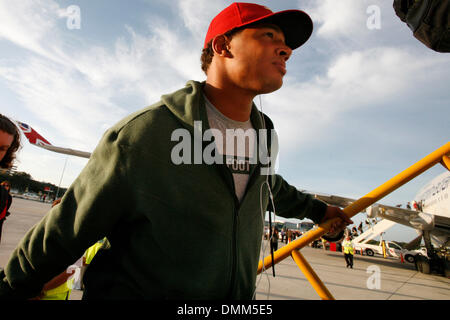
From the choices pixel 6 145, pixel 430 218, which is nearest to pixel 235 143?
pixel 6 145

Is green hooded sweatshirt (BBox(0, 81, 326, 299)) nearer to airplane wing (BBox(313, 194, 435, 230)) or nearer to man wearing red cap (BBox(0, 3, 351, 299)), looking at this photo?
man wearing red cap (BBox(0, 3, 351, 299))

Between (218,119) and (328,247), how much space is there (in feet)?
103

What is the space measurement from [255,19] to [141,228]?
1.21 metres

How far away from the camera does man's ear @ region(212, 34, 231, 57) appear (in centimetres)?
141

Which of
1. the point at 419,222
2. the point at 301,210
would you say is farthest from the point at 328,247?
the point at 301,210

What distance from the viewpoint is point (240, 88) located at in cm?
135

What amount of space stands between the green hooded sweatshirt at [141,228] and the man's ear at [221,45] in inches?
22.5

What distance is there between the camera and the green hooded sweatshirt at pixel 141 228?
3.04ft

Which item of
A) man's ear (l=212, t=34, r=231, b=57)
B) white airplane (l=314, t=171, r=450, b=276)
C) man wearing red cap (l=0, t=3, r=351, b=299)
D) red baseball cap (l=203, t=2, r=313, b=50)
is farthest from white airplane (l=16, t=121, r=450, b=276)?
man wearing red cap (l=0, t=3, r=351, b=299)

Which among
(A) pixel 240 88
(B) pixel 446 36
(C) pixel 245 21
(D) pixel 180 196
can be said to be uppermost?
(C) pixel 245 21

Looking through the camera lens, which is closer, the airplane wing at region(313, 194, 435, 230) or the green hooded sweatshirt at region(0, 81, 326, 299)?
the green hooded sweatshirt at region(0, 81, 326, 299)

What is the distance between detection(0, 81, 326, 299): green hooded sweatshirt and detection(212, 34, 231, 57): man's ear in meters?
0.57

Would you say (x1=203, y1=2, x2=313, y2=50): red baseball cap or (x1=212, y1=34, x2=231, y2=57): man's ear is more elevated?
(x1=203, y1=2, x2=313, y2=50): red baseball cap
